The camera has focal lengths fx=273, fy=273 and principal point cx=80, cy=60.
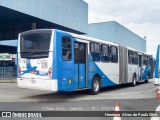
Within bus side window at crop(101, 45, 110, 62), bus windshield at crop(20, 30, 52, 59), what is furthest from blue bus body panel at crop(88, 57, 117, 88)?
bus windshield at crop(20, 30, 52, 59)

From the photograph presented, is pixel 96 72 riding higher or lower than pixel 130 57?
lower

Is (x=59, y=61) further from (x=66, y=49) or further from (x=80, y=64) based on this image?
(x=80, y=64)

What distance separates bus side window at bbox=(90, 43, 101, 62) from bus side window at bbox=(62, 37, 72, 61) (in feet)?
7.57

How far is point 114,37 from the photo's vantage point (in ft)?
168

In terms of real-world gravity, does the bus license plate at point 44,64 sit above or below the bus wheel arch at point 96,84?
above

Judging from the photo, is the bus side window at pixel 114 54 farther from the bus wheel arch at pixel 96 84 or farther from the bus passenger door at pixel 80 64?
the bus passenger door at pixel 80 64

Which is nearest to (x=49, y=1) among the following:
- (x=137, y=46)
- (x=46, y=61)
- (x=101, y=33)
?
(x=46, y=61)

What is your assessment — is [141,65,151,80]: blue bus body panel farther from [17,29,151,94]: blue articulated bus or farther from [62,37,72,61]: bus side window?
[62,37,72,61]: bus side window

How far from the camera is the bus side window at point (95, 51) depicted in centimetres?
1499

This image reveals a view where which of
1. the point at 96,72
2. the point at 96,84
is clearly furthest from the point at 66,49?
the point at 96,84

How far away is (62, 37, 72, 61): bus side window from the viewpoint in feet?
41.1

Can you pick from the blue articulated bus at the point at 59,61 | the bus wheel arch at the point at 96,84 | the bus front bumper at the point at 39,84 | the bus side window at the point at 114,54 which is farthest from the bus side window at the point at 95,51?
the bus front bumper at the point at 39,84

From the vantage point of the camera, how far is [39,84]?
12.2 meters

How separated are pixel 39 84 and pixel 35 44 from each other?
1884 mm
